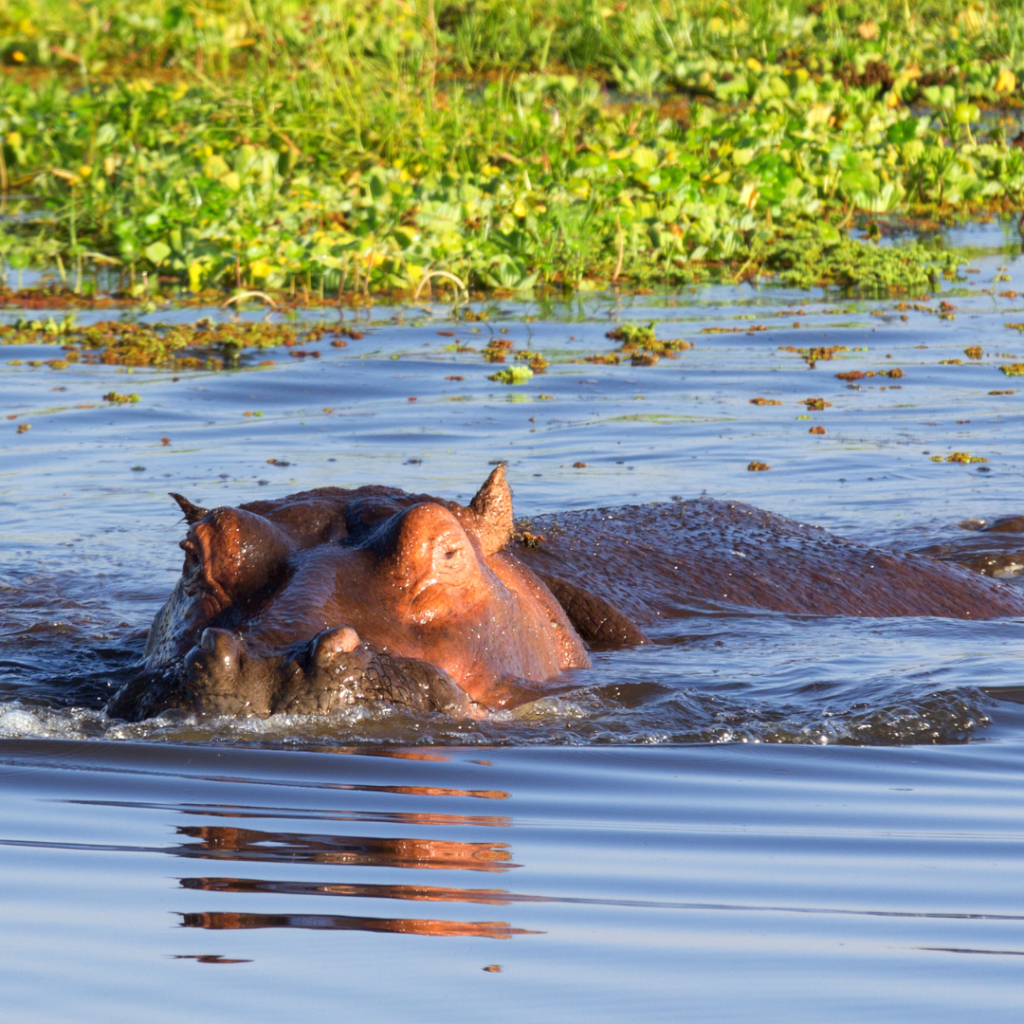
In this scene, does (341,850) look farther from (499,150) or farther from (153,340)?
(499,150)

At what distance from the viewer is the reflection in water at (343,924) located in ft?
9.37

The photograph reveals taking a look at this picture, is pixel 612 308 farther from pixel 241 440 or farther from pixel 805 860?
pixel 805 860

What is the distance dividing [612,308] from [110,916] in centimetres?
1013

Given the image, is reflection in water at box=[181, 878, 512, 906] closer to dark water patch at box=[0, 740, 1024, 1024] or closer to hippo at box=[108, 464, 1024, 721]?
dark water patch at box=[0, 740, 1024, 1024]

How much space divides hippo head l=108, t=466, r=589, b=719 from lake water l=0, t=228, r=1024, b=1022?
83 mm

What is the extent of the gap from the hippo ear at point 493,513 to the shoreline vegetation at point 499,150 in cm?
681

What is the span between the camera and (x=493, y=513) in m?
5.09

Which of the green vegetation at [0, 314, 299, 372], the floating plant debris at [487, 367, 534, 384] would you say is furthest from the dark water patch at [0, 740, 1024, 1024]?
the green vegetation at [0, 314, 299, 372]

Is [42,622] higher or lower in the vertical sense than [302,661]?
lower

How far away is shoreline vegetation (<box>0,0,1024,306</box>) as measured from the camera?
13.1m

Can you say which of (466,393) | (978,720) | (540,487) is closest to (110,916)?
(978,720)

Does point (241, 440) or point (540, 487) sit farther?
point (241, 440)

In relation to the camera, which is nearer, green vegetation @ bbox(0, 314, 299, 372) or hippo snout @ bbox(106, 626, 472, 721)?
hippo snout @ bbox(106, 626, 472, 721)

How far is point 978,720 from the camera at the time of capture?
491 centimetres
